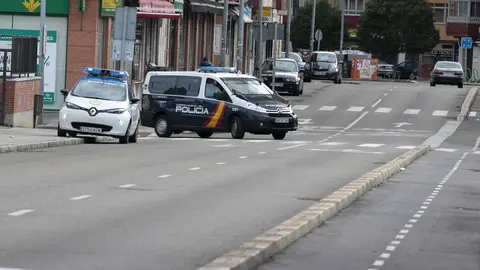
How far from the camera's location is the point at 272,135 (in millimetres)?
38312

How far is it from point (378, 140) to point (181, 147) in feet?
32.3

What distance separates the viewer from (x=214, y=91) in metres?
36.8

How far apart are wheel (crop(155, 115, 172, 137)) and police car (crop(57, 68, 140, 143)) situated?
430cm

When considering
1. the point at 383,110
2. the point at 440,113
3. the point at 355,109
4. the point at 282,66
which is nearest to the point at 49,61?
the point at 355,109

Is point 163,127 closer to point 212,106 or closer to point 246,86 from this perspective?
point 212,106

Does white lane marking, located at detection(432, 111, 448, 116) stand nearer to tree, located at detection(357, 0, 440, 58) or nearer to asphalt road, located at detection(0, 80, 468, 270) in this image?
asphalt road, located at detection(0, 80, 468, 270)

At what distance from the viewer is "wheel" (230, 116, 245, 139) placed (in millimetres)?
36344

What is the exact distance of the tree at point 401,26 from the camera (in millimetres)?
107438

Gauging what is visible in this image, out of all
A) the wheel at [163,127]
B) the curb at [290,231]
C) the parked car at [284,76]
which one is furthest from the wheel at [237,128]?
the parked car at [284,76]

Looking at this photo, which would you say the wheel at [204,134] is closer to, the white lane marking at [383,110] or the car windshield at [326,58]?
the white lane marking at [383,110]

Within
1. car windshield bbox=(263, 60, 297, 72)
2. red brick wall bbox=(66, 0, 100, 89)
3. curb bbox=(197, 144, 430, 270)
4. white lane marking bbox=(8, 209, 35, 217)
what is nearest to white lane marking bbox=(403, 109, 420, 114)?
car windshield bbox=(263, 60, 297, 72)

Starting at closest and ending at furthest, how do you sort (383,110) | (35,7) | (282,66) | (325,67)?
(35,7) → (383,110) → (282,66) → (325,67)

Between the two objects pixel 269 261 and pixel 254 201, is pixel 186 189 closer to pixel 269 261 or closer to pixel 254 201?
pixel 254 201

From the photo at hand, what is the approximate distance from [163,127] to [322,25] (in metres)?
83.0
